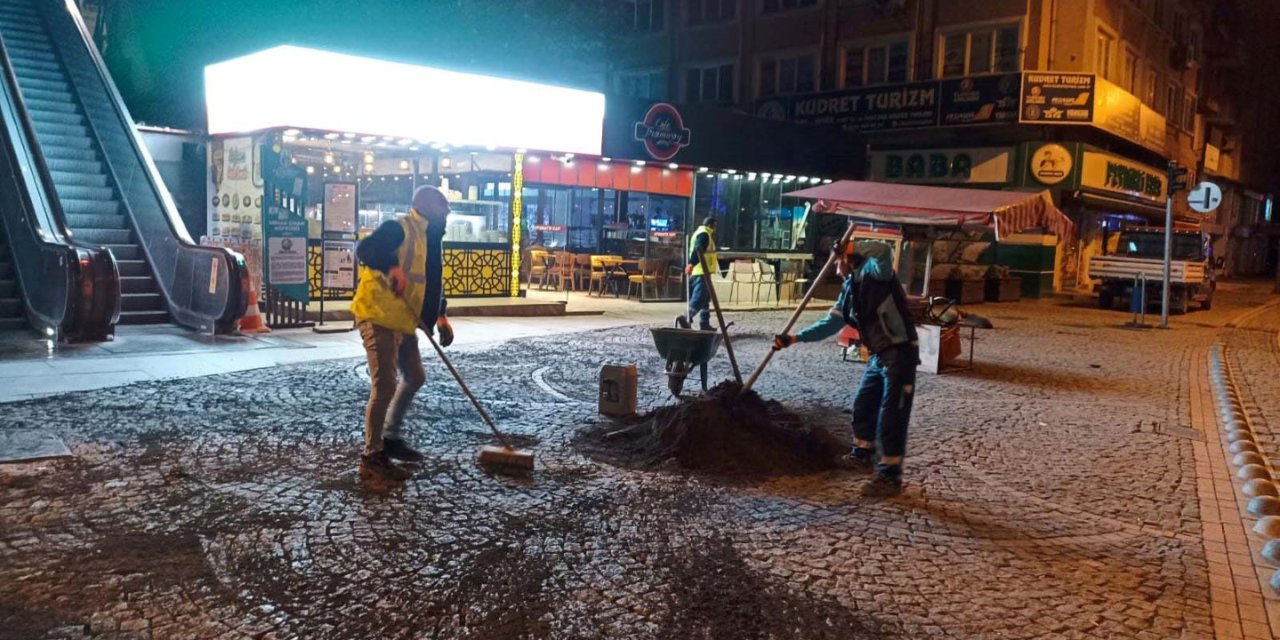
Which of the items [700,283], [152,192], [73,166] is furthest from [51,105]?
[700,283]

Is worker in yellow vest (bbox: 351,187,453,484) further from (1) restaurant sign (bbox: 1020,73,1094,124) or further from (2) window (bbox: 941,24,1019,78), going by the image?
(2) window (bbox: 941,24,1019,78)

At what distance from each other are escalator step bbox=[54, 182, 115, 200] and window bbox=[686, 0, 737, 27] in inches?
963

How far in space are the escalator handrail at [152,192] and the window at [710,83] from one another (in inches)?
871

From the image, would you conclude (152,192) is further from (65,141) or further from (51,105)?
(51,105)

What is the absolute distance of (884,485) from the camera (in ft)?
21.1

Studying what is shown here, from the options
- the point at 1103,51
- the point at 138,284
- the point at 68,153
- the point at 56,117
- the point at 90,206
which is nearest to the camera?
the point at 138,284

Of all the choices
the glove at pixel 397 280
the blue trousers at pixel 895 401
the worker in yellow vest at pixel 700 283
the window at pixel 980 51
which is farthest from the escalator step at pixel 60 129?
the window at pixel 980 51

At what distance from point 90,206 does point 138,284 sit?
1489 millimetres

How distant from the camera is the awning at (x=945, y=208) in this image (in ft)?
40.8

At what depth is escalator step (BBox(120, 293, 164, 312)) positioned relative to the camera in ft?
41.7

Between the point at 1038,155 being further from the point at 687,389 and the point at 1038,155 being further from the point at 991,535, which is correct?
the point at 991,535

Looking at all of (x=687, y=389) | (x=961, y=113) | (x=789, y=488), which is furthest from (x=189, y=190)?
(x=961, y=113)

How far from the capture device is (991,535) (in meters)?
5.72

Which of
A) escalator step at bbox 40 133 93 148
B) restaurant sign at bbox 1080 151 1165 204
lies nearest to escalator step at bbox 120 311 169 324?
escalator step at bbox 40 133 93 148
